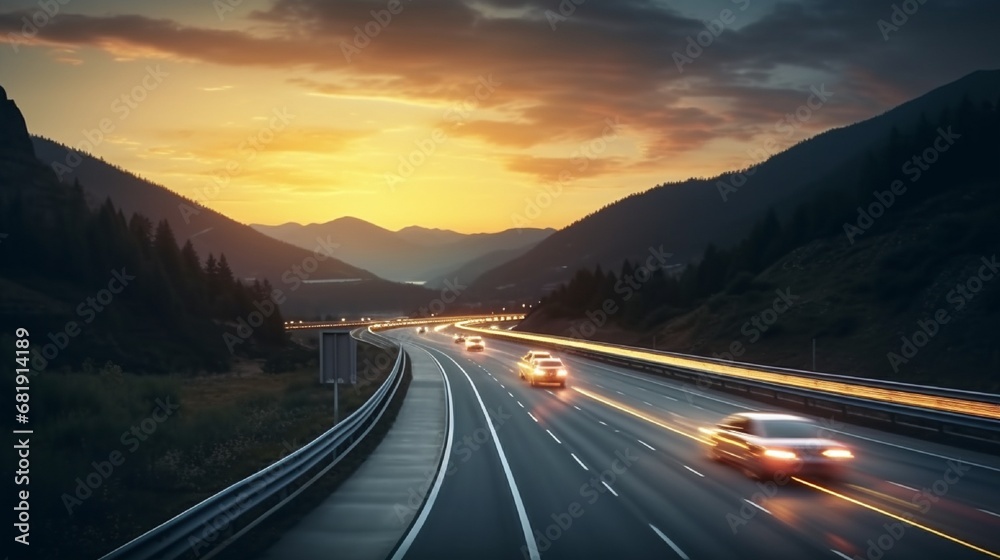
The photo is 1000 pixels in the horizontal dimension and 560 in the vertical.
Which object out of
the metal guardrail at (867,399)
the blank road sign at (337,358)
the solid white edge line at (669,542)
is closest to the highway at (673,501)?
the solid white edge line at (669,542)

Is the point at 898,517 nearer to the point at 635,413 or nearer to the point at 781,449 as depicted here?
the point at 781,449

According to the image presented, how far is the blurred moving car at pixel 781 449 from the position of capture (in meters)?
19.5

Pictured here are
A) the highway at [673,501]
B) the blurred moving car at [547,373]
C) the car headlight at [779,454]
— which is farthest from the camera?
the blurred moving car at [547,373]

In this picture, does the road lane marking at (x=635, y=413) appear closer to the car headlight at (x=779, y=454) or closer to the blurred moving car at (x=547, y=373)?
the blurred moving car at (x=547, y=373)

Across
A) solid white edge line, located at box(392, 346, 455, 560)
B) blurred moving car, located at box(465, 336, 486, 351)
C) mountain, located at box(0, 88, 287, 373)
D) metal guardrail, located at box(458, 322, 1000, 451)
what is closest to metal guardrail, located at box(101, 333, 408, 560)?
solid white edge line, located at box(392, 346, 455, 560)

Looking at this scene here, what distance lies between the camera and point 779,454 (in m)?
19.5

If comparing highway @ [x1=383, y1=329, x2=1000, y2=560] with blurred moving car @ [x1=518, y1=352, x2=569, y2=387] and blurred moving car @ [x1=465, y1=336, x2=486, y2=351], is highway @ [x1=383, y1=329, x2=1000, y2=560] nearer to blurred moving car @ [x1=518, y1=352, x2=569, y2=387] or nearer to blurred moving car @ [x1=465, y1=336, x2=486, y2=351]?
blurred moving car @ [x1=518, y1=352, x2=569, y2=387]

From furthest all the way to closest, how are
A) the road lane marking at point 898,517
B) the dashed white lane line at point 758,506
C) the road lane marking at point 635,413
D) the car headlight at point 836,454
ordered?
1. the road lane marking at point 635,413
2. the car headlight at point 836,454
3. the dashed white lane line at point 758,506
4. the road lane marking at point 898,517

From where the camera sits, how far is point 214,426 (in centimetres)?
3094

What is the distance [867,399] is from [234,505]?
24.6 m

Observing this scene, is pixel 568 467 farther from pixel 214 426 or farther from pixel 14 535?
pixel 214 426

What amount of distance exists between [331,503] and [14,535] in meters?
5.50

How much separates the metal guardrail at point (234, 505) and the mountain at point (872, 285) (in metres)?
36.3

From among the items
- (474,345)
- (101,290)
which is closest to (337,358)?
(474,345)
